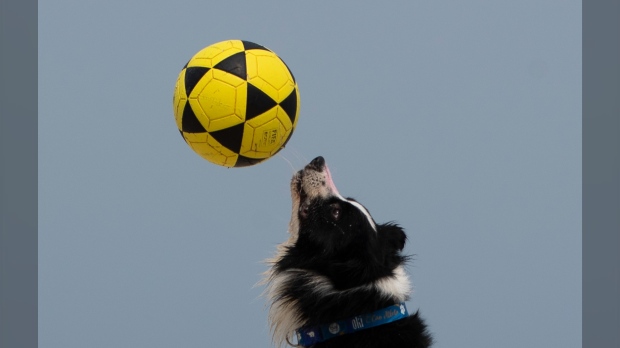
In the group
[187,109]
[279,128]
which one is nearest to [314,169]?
[279,128]

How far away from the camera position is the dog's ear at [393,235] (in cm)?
538

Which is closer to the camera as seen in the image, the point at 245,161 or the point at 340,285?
the point at 340,285

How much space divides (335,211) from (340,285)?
0.35 m

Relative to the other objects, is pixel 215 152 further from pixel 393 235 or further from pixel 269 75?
pixel 393 235

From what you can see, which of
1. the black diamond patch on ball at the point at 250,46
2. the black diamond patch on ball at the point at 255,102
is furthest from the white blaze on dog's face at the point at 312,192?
the black diamond patch on ball at the point at 250,46

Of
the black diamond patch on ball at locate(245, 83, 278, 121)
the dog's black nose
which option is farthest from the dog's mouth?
the black diamond patch on ball at locate(245, 83, 278, 121)

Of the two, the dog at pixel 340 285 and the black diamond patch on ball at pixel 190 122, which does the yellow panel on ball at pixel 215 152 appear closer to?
the black diamond patch on ball at pixel 190 122

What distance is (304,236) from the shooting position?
17.5 feet

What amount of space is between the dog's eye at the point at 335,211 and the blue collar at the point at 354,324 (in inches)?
17.6

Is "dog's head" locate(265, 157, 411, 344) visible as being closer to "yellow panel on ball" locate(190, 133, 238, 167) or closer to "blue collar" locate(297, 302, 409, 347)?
"blue collar" locate(297, 302, 409, 347)

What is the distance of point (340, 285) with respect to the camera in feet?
16.9

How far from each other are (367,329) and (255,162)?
1.09 m

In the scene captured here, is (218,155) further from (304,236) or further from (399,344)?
(399,344)

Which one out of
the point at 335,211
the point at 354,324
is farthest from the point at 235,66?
the point at 354,324
